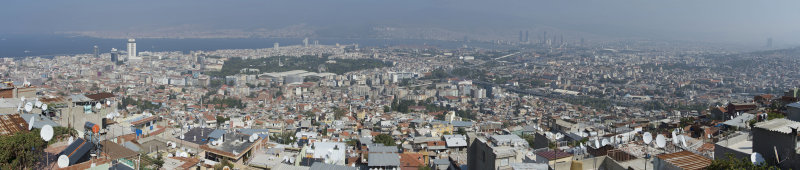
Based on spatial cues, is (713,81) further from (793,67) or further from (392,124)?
(392,124)

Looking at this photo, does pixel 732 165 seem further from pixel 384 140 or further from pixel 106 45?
pixel 106 45

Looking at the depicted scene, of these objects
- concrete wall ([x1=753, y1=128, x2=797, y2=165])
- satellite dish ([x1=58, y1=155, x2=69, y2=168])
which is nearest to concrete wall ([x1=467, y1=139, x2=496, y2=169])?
concrete wall ([x1=753, y1=128, x2=797, y2=165])

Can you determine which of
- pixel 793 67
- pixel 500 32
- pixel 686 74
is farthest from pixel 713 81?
pixel 500 32

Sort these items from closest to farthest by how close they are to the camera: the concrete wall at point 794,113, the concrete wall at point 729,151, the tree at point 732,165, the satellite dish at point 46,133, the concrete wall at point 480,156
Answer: the tree at point 732,165
the concrete wall at point 729,151
the satellite dish at point 46,133
the concrete wall at point 794,113
the concrete wall at point 480,156

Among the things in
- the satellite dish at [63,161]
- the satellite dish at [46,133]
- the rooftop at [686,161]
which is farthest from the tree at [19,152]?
the rooftop at [686,161]

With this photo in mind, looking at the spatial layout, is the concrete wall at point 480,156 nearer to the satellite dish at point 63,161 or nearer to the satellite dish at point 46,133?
the satellite dish at point 63,161

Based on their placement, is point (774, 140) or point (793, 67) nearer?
point (774, 140)

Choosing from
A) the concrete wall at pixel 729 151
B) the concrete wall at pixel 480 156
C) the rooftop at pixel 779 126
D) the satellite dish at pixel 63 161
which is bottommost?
the concrete wall at pixel 480 156

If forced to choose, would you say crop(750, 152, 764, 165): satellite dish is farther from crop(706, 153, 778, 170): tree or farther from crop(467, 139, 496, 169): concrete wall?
crop(467, 139, 496, 169): concrete wall
